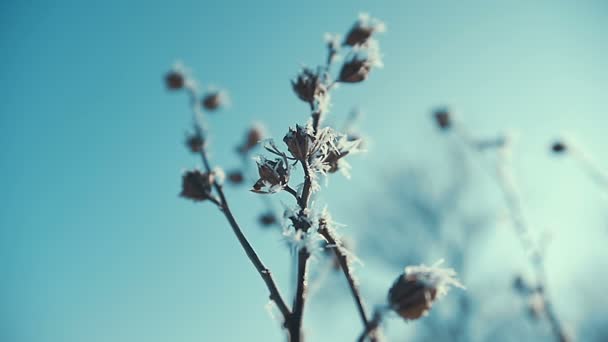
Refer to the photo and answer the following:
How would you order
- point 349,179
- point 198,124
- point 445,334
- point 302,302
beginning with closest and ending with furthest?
1. point 302,302
2. point 349,179
3. point 198,124
4. point 445,334

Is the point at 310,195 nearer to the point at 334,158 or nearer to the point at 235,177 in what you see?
the point at 334,158

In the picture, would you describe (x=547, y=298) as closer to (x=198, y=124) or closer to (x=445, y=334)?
(x=198, y=124)

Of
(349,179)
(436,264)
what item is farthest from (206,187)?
(436,264)

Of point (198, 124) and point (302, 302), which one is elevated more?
point (198, 124)

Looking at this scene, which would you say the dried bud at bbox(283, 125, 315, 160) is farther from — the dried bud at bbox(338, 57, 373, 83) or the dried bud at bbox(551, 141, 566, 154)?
the dried bud at bbox(551, 141, 566, 154)

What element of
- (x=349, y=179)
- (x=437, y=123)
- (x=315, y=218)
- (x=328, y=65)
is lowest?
(x=315, y=218)

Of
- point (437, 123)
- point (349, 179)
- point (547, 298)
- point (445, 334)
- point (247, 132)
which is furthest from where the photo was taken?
point (445, 334)

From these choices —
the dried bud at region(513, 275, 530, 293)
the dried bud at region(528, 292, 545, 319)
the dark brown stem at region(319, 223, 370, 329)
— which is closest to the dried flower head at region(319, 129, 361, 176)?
the dark brown stem at region(319, 223, 370, 329)
